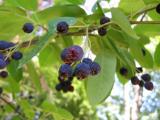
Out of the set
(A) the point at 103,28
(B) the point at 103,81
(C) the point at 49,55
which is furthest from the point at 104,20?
(C) the point at 49,55

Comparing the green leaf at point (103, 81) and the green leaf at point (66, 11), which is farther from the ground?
the green leaf at point (66, 11)

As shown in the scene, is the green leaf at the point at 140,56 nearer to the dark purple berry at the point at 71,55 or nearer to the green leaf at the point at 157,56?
the green leaf at the point at 157,56

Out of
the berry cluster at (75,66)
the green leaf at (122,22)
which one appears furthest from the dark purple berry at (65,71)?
the green leaf at (122,22)

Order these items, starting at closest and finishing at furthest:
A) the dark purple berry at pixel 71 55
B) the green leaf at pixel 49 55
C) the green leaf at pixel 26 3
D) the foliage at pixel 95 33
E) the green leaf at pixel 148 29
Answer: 1. the dark purple berry at pixel 71 55
2. the foliage at pixel 95 33
3. the green leaf at pixel 26 3
4. the green leaf at pixel 148 29
5. the green leaf at pixel 49 55

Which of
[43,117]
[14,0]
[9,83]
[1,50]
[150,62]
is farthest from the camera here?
[43,117]

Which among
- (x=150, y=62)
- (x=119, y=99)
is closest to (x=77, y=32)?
(x=150, y=62)

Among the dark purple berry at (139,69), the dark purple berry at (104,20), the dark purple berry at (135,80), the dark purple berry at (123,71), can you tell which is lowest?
the dark purple berry at (104,20)

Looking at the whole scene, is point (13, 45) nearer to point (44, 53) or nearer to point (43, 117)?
point (44, 53)
